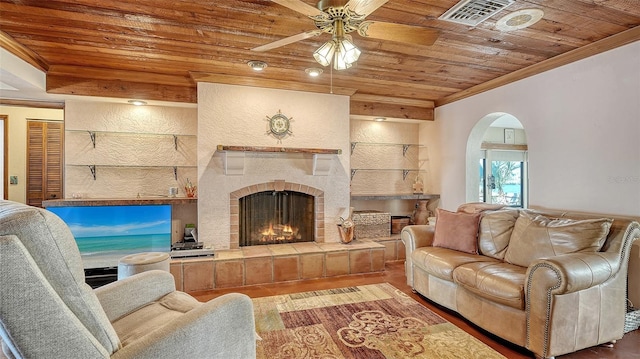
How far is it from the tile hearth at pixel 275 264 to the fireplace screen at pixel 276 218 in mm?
158

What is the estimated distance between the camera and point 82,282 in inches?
41.8

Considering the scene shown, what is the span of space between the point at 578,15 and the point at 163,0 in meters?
3.00

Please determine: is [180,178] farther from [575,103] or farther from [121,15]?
[575,103]

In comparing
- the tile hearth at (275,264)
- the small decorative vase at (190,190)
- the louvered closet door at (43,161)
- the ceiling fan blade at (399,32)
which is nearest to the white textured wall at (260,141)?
the small decorative vase at (190,190)

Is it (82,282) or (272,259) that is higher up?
(82,282)

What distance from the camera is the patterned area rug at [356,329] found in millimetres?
2115

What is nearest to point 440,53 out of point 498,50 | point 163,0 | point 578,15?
point 498,50

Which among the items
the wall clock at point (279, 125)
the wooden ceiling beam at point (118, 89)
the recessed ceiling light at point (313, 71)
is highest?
the recessed ceiling light at point (313, 71)

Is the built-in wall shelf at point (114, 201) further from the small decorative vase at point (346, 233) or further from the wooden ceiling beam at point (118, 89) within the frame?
the small decorative vase at point (346, 233)

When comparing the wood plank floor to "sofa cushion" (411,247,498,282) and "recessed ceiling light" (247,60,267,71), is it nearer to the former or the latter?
"sofa cushion" (411,247,498,282)

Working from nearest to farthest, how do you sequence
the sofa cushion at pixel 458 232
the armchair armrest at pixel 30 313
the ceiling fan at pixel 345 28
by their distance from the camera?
the armchair armrest at pixel 30 313, the ceiling fan at pixel 345 28, the sofa cushion at pixel 458 232

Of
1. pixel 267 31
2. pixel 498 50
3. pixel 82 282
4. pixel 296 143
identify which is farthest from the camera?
pixel 296 143

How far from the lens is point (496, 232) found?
9.55 ft

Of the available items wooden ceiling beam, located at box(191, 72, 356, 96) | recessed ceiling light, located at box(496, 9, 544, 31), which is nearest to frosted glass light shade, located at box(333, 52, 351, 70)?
recessed ceiling light, located at box(496, 9, 544, 31)
